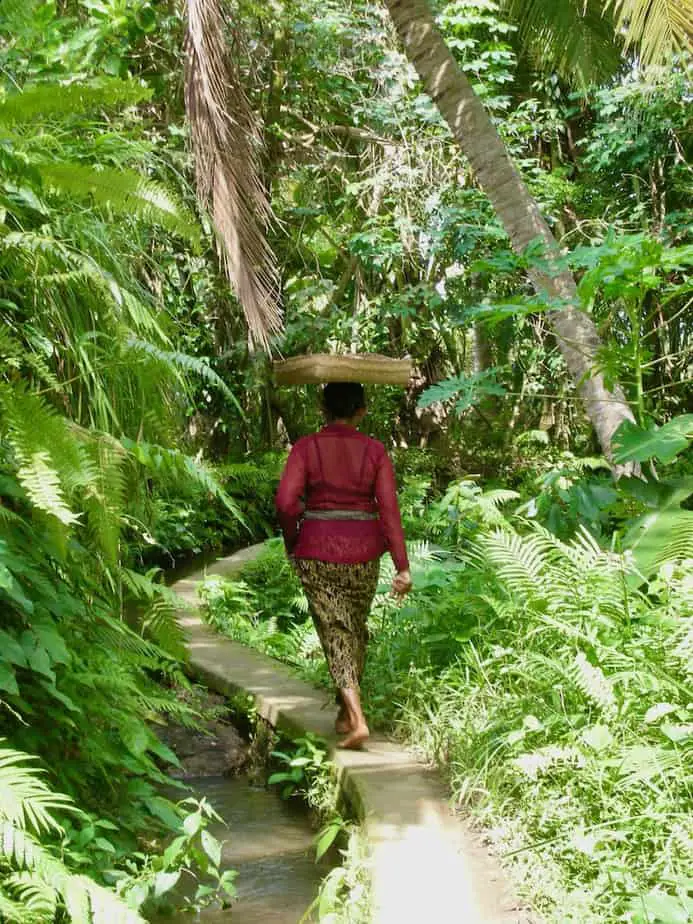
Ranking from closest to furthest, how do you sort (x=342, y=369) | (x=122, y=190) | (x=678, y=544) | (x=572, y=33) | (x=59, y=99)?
(x=59, y=99)
(x=122, y=190)
(x=678, y=544)
(x=342, y=369)
(x=572, y=33)

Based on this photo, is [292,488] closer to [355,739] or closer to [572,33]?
[355,739]

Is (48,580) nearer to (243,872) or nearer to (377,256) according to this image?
(243,872)

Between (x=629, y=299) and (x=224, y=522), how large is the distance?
9935mm

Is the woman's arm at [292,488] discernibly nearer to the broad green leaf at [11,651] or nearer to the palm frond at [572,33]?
the broad green leaf at [11,651]

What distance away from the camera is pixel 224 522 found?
15.5 m

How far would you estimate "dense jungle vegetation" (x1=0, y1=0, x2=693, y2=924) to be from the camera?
3.10 m

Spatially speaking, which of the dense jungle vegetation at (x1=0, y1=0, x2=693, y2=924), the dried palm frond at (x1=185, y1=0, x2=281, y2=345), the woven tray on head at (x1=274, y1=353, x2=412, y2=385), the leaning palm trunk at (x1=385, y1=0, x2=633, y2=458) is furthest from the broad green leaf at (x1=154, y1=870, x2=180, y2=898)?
the leaning palm trunk at (x1=385, y1=0, x2=633, y2=458)

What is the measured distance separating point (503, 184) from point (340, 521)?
3322 millimetres

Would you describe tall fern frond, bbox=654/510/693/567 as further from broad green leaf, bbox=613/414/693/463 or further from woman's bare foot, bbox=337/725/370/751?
woman's bare foot, bbox=337/725/370/751

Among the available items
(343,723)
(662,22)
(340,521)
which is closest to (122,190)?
(340,521)

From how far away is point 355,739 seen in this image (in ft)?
17.2

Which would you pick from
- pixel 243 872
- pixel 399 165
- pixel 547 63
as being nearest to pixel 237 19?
pixel 399 165

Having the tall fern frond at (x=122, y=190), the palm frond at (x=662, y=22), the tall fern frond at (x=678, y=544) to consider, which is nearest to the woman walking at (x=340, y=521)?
the tall fern frond at (x=678, y=544)

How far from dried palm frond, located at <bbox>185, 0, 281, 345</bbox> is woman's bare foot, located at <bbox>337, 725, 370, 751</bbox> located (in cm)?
301
